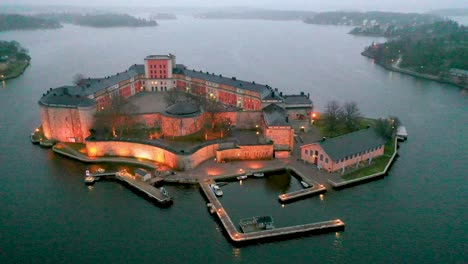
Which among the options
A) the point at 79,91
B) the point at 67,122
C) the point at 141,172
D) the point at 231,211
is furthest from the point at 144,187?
the point at 79,91

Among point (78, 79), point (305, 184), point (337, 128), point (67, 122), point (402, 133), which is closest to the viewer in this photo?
point (305, 184)

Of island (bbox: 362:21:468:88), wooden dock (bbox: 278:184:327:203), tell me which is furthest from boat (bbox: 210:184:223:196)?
island (bbox: 362:21:468:88)

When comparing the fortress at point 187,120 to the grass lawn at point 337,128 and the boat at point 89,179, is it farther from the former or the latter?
the boat at point 89,179

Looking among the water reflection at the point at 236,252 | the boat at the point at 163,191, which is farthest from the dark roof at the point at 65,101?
the water reflection at the point at 236,252

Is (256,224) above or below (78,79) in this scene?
below

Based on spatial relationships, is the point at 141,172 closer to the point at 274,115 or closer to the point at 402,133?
the point at 274,115

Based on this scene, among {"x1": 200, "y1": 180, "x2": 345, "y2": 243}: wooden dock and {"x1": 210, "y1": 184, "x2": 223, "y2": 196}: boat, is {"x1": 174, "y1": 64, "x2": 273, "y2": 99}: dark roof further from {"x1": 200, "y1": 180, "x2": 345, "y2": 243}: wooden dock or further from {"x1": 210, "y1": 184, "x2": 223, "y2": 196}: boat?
{"x1": 200, "y1": 180, "x2": 345, "y2": 243}: wooden dock

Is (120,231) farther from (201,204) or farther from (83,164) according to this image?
(83,164)
